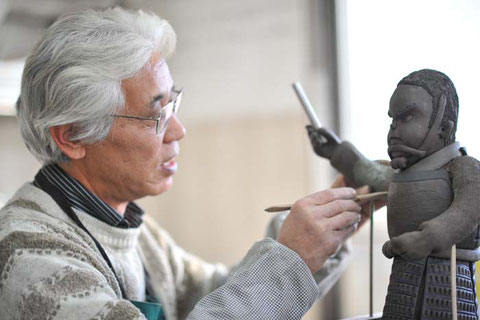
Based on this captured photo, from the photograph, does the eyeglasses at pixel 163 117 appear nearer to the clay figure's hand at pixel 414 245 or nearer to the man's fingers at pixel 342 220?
the man's fingers at pixel 342 220

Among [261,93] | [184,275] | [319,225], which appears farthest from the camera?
[261,93]

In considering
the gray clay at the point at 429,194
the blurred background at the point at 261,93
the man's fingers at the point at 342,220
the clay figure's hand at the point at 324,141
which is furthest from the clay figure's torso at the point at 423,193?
the blurred background at the point at 261,93

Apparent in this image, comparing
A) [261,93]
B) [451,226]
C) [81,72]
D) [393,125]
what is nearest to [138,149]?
[81,72]

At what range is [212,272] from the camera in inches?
64.2

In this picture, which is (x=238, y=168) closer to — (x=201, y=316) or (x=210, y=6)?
(x=210, y=6)

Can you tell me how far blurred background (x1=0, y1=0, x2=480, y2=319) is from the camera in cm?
244

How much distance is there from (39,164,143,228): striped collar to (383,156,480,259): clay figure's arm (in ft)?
2.06

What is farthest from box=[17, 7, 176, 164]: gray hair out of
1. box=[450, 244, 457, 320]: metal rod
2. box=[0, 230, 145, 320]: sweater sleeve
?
box=[450, 244, 457, 320]: metal rod

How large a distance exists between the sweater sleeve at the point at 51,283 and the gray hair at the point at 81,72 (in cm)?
24

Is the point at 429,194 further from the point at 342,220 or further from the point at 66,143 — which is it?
the point at 66,143

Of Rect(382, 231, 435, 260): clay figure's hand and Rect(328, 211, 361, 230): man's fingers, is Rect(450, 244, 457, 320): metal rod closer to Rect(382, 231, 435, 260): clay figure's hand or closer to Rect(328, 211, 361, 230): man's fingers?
Rect(382, 231, 435, 260): clay figure's hand

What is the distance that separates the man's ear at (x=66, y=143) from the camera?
3.90 ft

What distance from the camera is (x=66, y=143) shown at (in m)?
1.20

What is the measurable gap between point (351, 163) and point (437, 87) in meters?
0.33
